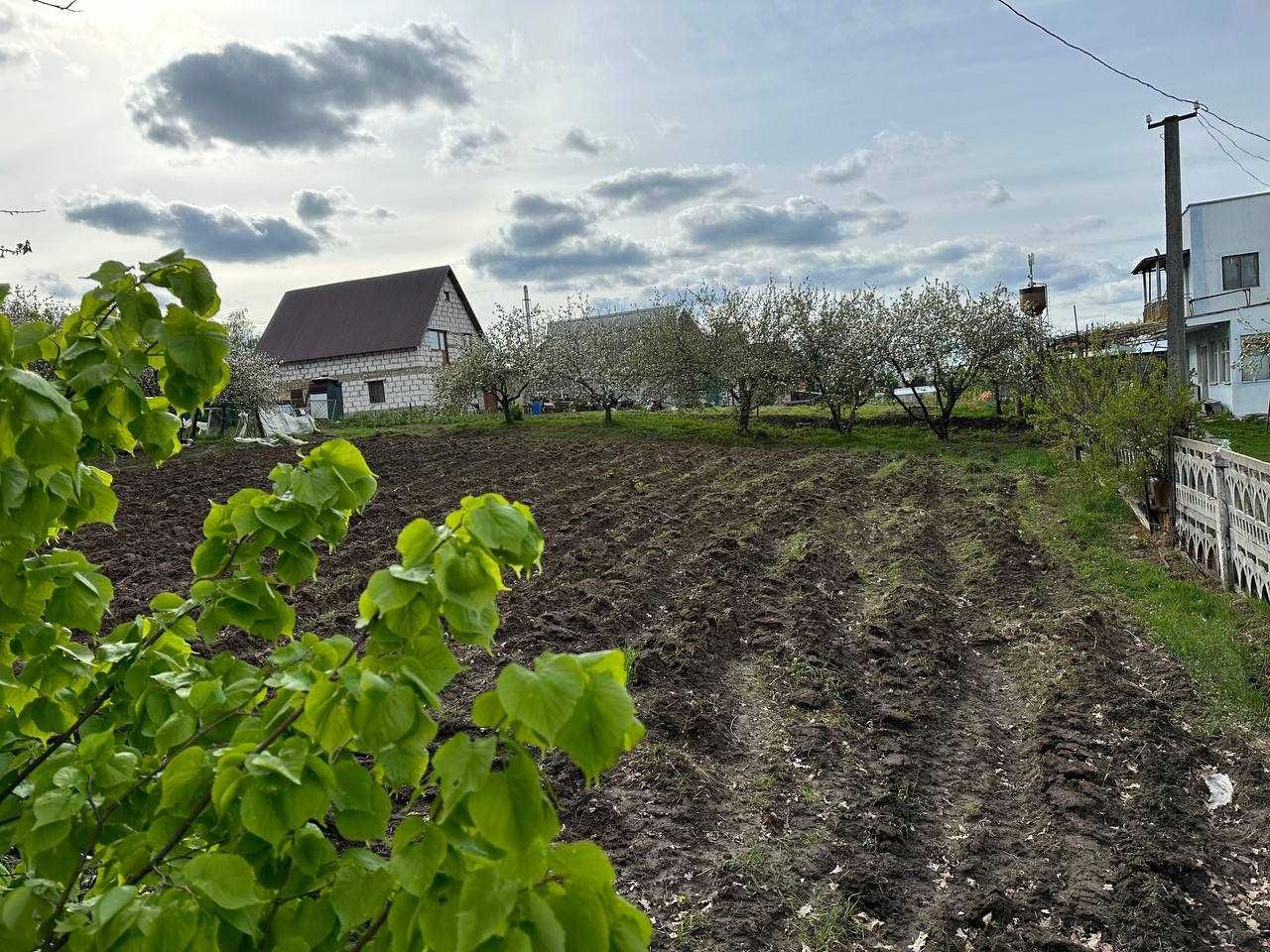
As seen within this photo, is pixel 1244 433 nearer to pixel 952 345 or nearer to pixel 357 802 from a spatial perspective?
pixel 952 345

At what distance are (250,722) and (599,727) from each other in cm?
98

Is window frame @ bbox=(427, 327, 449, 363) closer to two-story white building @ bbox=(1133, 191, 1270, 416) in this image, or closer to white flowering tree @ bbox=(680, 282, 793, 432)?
white flowering tree @ bbox=(680, 282, 793, 432)

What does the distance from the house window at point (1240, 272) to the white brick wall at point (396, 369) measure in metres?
34.2

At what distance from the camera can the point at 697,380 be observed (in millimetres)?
34000

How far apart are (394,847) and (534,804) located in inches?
13.9

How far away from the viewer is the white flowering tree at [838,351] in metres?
31.0

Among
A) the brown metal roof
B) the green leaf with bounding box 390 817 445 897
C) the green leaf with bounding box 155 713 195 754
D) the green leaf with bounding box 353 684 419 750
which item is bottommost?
the green leaf with bounding box 390 817 445 897

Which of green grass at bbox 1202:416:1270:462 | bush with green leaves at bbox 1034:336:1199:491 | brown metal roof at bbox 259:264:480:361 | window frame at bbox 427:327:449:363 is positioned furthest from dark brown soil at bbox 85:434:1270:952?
brown metal roof at bbox 259:264:480:361

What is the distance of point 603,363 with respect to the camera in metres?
37.2

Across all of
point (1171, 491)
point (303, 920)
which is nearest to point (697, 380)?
point (1171, 491)

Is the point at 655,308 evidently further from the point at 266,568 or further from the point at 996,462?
the point at 266,568

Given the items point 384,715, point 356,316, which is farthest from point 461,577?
point 356,316

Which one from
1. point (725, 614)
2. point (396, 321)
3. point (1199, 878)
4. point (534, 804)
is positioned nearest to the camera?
point (534, 804)

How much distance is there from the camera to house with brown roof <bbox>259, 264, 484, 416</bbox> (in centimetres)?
4903
